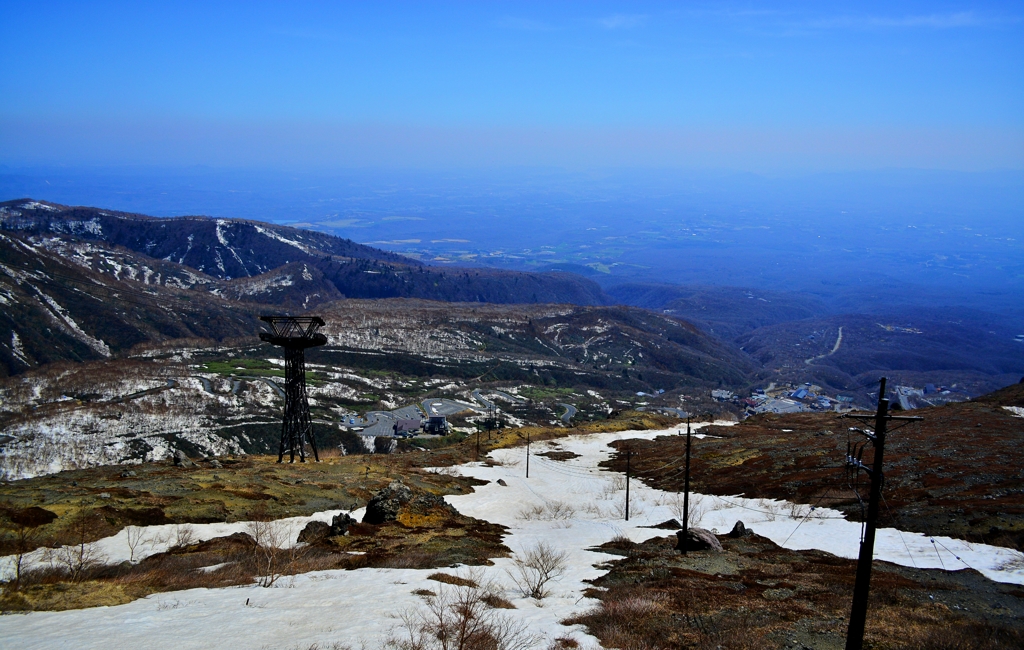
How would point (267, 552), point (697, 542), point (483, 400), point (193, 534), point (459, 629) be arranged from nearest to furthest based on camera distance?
point (459, 629) < point (267, 552) < point (193, 534) < point (697, 542) < point (483, 400)

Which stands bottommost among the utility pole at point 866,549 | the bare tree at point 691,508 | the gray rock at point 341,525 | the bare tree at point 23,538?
the bare tree at point 691,508

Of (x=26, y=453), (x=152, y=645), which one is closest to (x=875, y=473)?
(x=152, y=645)

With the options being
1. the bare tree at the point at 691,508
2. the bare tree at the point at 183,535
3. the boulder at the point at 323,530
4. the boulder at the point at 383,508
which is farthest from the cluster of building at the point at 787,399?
the bare tree at the point at 183,535

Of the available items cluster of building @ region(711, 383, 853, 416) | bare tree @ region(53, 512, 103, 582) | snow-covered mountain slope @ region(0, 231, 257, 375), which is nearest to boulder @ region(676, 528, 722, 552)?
bare tree @ region(53, 512, 103, 582)

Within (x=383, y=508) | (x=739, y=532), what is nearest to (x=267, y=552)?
(x=383, y=508)

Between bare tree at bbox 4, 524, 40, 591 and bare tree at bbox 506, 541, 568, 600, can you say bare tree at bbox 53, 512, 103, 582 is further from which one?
bare tree at bbox 506, 541, 568, 600

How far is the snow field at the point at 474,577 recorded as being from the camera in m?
12.8

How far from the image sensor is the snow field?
12.8 metres

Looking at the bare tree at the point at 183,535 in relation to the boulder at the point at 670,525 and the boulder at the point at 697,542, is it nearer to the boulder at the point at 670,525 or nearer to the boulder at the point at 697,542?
the boulder at the point at 697,542

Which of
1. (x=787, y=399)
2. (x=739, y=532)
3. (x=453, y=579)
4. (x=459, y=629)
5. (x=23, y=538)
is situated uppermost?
(x=459, y=629)

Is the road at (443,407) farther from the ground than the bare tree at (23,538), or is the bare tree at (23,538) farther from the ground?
the bare tree at (23,538)

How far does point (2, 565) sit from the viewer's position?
18234mm

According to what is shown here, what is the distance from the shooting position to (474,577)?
20.3m

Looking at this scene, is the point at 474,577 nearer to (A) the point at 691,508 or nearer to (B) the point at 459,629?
(B) the point at 459,629
